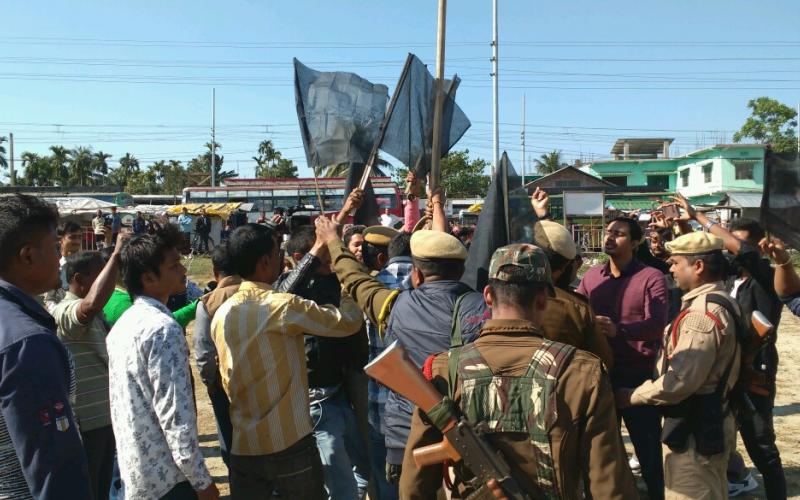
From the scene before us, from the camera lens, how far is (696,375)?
3240 mm

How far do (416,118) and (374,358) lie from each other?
1997 mm

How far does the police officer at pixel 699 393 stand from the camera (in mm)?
3262

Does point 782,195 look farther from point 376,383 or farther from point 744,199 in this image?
point 744,199

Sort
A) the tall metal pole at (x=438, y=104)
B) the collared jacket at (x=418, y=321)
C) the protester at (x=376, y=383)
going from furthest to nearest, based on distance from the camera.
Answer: the tall metal pole at (x=438, y=104) < the protester at (x=376, y=383) < the collared jacket at (x=418, y=321)

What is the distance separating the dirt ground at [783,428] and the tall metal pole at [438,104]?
2.89 meters

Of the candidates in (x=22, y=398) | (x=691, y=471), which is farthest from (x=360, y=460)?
(x=22, y=398)

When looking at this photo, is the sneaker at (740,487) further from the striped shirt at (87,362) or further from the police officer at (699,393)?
the striped shirt at (87,362)

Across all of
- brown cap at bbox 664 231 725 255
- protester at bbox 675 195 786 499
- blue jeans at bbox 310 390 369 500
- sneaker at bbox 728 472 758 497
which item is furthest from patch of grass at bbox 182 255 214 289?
brown cap at bbox 664 231 725 255

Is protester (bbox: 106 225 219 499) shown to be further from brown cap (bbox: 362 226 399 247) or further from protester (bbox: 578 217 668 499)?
protester (bbox: 578 217 668 499)

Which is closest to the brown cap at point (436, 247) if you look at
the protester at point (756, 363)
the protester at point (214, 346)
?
the protester at point (214, 346)

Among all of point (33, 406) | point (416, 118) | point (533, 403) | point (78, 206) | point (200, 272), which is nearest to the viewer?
point (33, 406)

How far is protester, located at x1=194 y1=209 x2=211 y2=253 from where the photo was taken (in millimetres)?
28938

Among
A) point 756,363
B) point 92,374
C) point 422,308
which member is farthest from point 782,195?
point 92,374

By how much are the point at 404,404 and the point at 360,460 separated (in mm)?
1232
